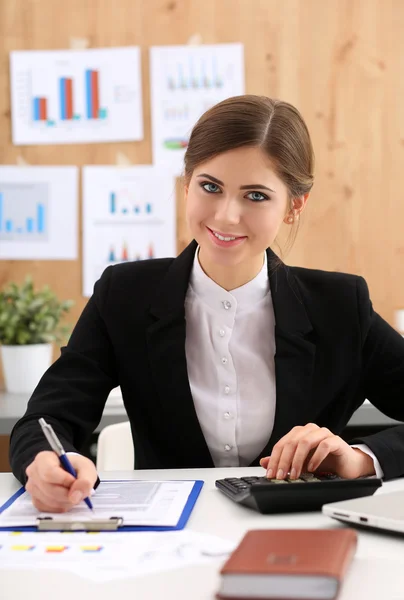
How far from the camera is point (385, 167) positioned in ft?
8.89

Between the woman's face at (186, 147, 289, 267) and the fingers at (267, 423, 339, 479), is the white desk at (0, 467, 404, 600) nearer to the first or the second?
the fingers at (267, 423, 339, 479)

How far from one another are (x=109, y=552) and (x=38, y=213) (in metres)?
Answer: 2.00

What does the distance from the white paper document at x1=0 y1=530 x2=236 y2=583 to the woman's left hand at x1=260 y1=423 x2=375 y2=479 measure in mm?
228

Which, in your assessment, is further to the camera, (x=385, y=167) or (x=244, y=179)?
(x=385, y=167)

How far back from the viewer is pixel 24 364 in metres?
2.47

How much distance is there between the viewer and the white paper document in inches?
32.9

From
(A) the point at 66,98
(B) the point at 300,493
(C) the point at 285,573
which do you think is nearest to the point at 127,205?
(A) the point at 66,98

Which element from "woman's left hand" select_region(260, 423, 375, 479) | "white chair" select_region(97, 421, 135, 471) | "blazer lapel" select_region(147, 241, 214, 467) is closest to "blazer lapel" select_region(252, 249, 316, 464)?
"blazer lapel" select_region(147, 241, 214, 467)

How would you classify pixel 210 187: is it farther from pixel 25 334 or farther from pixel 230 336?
pixel 25 334

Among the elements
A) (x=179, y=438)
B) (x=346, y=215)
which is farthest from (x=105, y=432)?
(x=346, y=215)

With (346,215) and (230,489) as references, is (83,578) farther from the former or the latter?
(346,215)

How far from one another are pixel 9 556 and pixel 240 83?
2.11 metres

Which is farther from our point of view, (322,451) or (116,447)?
(116,447)

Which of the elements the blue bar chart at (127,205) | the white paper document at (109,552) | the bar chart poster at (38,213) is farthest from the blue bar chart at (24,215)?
the white paper document at (109,552)
